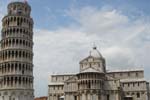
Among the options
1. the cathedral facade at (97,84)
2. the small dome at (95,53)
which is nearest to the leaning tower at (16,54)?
the cathedral facade at (97,84)

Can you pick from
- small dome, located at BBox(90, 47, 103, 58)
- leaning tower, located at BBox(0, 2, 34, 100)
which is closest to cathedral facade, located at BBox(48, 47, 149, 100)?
small dome, located at BBox(90, 47, 103, 58)

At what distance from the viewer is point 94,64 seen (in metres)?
70.5

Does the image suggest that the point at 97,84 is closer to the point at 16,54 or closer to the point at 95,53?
the point at 95,53

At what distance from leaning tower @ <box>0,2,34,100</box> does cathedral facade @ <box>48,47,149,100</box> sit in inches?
556

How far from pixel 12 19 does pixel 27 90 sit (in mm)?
13469

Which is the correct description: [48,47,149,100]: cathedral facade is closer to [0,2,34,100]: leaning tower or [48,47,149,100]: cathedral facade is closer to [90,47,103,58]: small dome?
[90,47,103,58]: small dome

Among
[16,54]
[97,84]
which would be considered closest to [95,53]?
[97,84]

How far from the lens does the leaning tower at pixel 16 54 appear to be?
51281 mm

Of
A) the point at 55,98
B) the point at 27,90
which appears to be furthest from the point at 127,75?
the point at 27,90

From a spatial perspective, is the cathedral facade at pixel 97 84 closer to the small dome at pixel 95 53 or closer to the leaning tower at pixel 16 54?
the small dome at pixel 95 53

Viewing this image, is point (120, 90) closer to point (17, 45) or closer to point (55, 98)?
point (55, 98)

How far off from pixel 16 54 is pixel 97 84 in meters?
19.7

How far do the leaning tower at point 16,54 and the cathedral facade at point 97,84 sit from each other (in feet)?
46.3

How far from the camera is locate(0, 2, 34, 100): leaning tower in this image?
51281 millimetres
